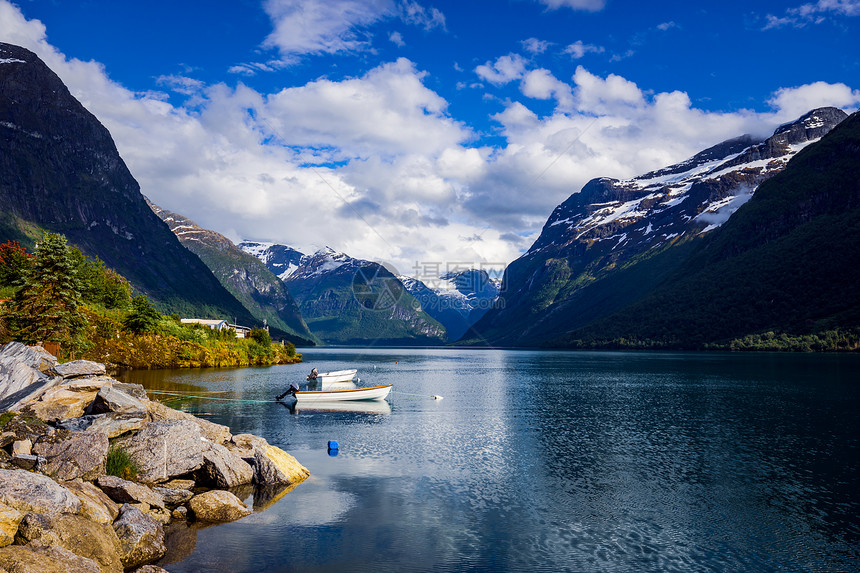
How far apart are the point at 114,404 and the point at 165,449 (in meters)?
6.85

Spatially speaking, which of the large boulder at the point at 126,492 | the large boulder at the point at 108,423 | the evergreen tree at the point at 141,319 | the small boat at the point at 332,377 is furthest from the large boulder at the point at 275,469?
the evergreen tree at the point at 141,319

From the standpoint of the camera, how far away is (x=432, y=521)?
2548 cm

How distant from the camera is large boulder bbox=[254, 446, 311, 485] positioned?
30127 millimetres

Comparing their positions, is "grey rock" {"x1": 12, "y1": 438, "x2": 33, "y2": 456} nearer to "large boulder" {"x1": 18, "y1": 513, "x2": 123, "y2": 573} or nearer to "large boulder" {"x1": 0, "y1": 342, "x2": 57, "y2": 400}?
"large boulder" {"x1": 18, "y1": 513, "x2": 123, "y2": 573}

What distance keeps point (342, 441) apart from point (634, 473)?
880 inches

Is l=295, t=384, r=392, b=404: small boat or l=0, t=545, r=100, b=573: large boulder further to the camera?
l=295, t=384, r=392, b=404: small boat

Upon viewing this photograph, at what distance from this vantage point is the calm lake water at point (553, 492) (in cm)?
2131

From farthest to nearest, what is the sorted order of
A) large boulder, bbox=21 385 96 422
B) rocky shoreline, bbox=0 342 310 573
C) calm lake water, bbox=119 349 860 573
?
1. large boulder, bbox=21 385 96 422
2. calm lake water, bbox=119 349 860 573
3. rocky shoreline, bbox=0 342 310 573

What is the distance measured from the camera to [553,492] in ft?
98.2

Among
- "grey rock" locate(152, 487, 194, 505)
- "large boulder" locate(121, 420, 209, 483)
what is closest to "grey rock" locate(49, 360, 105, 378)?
"large boulder" locate(121, 420, 209, 483)

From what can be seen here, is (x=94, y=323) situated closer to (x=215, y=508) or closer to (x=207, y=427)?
(x=207, y=427)

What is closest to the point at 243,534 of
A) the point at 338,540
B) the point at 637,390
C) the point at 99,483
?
the point at 338,540

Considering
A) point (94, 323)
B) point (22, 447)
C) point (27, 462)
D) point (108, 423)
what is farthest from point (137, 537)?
point (94, 323)

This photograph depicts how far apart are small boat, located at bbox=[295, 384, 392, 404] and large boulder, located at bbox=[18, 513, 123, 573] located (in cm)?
4755
